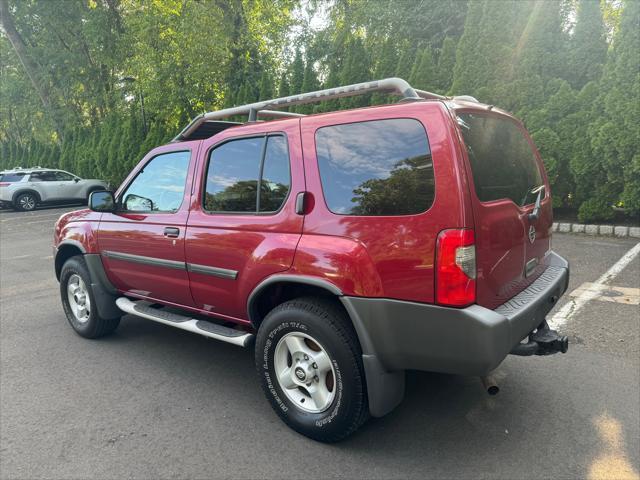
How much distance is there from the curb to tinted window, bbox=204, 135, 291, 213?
7915mm

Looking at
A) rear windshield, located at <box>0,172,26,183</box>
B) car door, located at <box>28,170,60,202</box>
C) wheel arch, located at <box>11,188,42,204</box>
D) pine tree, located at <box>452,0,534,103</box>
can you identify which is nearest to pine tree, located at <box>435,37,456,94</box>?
pine tree, located at <box>452,0,534,103</box>

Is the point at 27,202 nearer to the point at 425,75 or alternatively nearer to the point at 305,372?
the point at 425,75

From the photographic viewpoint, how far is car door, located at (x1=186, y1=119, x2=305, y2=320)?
9.37ft

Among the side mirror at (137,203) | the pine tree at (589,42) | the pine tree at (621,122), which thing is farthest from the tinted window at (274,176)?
the pine tree at (589,42)

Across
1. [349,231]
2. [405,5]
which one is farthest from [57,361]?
[405,5]

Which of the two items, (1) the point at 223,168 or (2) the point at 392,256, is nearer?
(2) the point at 392,256

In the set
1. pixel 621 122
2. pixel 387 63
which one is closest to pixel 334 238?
pixel 621 122

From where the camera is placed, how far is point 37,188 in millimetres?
19297

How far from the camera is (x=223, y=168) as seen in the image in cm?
335

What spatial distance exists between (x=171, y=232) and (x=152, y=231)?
0.27 metres

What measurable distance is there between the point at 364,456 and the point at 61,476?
5.41ft

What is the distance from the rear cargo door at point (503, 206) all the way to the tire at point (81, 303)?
11.6 feet

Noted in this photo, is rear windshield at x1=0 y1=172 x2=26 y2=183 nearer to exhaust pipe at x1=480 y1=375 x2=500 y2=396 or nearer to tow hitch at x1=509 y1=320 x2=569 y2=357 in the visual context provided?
exhaust pipe at x1=480 y1=375 x2=500 y2=396

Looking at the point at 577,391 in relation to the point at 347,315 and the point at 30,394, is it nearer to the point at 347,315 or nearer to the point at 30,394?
the point at 347,315
